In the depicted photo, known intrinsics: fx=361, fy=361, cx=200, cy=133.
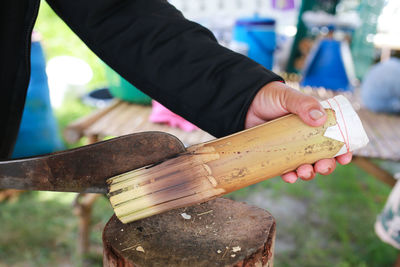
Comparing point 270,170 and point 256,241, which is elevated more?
point 270,170

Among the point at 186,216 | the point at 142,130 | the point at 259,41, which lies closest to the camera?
the point at 186,216

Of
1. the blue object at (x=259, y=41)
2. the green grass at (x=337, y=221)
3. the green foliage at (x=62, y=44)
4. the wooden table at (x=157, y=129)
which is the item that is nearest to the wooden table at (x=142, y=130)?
the wooden table at (x=157, y=129)

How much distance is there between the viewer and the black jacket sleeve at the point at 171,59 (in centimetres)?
86

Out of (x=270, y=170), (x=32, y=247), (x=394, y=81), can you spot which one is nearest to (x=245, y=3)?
(x=394, y=81)

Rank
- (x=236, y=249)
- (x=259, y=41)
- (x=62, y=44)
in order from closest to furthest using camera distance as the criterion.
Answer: (x=236, y=249), (x=259, y=41), (x=62, y=44)

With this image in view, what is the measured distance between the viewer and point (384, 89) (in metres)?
2.06

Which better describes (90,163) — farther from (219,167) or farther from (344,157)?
(344,157)

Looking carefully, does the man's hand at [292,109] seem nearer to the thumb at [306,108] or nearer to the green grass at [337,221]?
the thumb at [306,108]

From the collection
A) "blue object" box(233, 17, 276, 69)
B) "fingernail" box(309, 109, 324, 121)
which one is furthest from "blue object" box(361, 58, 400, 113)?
"fingernail" box(309, 109, 324, 121)

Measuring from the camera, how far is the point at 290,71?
3877 millimetres

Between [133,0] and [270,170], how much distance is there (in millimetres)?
538

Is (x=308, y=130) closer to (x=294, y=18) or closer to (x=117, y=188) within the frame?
(x=117, y=188)

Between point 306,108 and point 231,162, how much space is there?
0.66ft

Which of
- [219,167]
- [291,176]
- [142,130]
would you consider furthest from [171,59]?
[142,130]
